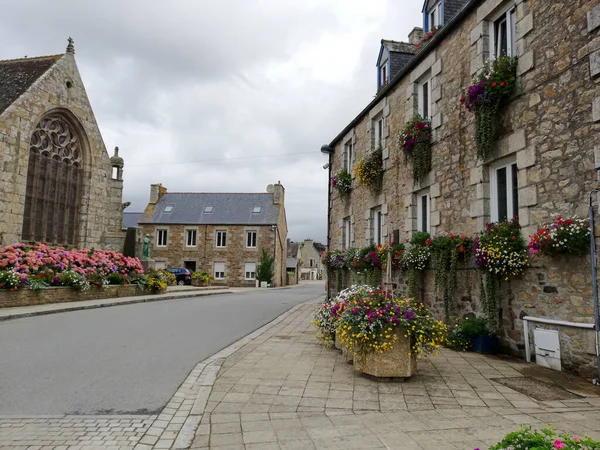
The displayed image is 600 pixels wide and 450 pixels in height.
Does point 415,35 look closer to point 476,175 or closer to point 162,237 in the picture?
point 476,175

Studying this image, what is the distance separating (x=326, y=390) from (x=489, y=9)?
22.7 ft

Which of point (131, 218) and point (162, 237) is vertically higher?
point (131, 218)

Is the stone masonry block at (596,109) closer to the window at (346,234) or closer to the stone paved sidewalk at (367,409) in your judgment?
the stone paved sidewalk at (367,409)

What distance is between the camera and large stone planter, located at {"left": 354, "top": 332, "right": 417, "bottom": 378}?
528 centimetres

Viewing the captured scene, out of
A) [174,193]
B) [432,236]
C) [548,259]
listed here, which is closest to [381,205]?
[432,236]

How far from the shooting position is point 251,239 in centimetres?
4153

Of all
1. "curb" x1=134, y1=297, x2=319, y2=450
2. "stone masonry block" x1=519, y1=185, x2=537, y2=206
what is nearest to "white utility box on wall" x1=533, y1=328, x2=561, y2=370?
"stone masonry block" x1=519, y1=185, x2=537, y2=206

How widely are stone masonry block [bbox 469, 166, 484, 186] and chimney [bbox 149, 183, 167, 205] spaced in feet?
129

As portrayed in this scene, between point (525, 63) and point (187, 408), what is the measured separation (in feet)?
22.0

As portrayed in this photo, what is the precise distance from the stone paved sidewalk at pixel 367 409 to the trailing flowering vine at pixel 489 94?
3.58m

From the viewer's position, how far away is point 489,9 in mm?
7758

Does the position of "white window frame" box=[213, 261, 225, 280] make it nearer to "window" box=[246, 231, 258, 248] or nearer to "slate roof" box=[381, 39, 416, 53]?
"window" box=[246, 231, 258, 248]

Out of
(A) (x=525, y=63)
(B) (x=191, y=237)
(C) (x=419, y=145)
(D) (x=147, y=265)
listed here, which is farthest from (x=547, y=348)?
(B) (x=191, y=237)

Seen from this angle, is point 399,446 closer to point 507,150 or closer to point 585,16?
point 507,150
